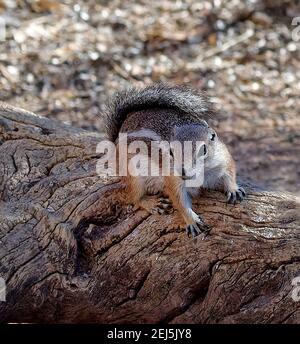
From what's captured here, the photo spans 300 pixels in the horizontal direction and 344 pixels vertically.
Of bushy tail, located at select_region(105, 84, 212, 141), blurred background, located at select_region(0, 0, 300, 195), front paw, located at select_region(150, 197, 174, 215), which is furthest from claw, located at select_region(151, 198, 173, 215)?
blurred background, located at select_region(0, 0, 300, 195)

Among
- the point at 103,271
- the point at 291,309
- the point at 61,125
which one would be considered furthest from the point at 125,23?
the point at 291,309

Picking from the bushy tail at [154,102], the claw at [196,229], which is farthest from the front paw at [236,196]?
the bushy tail at [154,102]

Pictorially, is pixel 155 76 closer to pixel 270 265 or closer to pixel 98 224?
pixel 98 224

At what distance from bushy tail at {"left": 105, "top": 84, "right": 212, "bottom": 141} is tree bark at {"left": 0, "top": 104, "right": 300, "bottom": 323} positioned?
12.7 inches

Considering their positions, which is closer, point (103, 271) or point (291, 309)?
point (291, 309)

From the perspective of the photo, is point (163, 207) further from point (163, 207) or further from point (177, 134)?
point (177, 134)

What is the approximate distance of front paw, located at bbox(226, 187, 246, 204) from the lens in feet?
12.4

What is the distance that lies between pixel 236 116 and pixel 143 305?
12.1 feet

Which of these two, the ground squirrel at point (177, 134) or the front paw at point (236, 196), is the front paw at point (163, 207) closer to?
the ground squirrel at point (177, 134)

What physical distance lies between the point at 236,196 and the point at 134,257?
619mm

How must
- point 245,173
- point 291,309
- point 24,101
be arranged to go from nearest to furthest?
point 291,309, point 245,173, point 24,101

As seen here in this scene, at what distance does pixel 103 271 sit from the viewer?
12.5 feet

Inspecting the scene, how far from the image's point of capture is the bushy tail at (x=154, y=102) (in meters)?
4.03

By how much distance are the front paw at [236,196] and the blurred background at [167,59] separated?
2.56 meters
